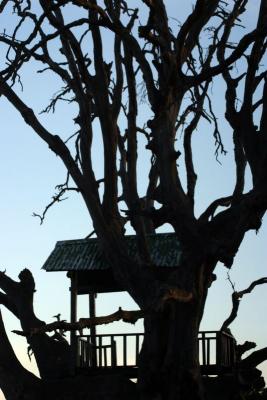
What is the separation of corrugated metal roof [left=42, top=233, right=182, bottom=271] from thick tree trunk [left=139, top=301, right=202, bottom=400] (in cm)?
576

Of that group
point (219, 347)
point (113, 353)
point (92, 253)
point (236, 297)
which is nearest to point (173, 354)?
point (236, 297)

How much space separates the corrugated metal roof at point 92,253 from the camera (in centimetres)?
2183

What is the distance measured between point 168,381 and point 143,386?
1.79 feet

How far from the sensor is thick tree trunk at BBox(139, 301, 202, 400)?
15500 millimetres

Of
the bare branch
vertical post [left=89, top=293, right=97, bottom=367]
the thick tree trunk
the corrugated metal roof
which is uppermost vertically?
the corrugated metal roof

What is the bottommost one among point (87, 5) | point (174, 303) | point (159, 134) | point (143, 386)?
point (143, 386)

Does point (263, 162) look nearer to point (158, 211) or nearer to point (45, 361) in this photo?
point (158, 211)

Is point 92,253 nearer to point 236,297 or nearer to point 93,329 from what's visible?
point 93,329

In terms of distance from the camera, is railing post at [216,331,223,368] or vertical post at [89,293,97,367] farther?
vertical post at [89,293,97,367]

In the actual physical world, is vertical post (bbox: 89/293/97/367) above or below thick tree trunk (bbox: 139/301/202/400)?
above

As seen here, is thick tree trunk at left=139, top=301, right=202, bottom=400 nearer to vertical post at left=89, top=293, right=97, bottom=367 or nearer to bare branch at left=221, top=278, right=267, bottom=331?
bare branch at left=221, top=278, right=267, bottom=331

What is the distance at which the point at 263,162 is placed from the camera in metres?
15.1

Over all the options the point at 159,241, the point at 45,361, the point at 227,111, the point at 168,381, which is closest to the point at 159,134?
the point at 227,111

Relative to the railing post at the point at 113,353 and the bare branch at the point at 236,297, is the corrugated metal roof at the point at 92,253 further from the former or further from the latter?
the bare branch at the point at 236,297
